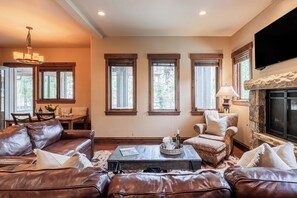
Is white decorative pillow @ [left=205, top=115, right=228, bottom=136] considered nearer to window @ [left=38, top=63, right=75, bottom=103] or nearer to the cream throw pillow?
the cream throw pillow

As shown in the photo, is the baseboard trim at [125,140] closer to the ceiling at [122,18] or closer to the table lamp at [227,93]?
the table lamp at [227,93]

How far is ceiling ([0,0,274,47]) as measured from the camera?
334 centimetres

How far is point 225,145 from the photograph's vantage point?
3.55 m

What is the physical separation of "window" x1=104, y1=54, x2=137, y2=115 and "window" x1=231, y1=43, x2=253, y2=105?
2635 mm

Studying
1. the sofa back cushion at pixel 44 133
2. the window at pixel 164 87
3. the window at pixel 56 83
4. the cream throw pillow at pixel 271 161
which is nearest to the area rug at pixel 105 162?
the sofa back cushion at pixel 44 133

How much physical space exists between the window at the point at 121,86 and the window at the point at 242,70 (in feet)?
8.65

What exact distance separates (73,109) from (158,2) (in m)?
4.26

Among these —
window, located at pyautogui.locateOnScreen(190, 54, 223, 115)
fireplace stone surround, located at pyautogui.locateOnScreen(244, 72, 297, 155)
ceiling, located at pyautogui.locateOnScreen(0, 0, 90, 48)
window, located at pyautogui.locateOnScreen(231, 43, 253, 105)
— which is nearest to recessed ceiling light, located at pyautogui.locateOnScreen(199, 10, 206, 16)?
window, located at pyautogui.locateOnScreen(231, 43, 253, 105)

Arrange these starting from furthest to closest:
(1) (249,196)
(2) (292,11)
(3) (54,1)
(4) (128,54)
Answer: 1. (4) (128,54)
2. (3) (54,1)
3. (2) (292,11)
4. (1) (249,196)

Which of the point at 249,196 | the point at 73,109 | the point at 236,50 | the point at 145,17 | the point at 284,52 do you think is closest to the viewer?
the point at 249,196

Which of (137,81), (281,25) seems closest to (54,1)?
(137,81)

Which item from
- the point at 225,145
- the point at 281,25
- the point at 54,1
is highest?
the point at 54,1

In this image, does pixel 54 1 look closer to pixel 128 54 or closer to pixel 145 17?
pixel 145 17

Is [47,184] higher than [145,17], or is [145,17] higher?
[145,17]
